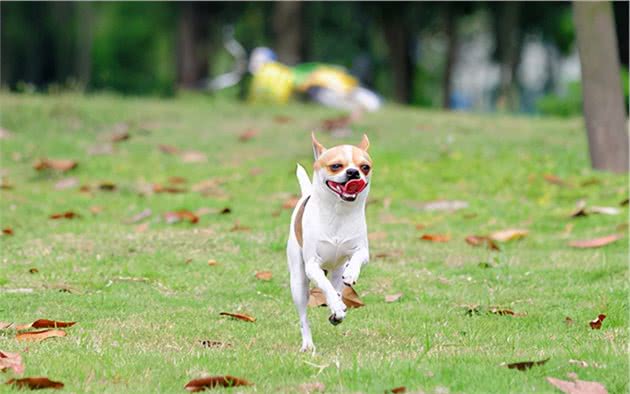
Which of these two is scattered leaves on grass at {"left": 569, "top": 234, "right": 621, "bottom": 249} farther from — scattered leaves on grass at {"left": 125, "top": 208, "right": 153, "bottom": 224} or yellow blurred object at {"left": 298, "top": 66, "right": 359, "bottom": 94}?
yellow blurred object at {"left": 298, "top": 66, "right": 359, "bottom": 94}

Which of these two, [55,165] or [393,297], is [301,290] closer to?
[393,297]

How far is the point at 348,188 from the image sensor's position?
5832 mm

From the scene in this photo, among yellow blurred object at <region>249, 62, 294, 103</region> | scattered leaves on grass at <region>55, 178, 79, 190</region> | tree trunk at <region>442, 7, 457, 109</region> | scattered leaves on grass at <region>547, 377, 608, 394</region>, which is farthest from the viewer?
tree trunk at <region>442, 7, 457, 109</region>

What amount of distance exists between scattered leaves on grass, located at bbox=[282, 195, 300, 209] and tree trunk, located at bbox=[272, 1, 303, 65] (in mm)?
11530

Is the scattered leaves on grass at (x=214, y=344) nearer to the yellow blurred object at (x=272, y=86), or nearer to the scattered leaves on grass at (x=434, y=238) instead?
the scattered leaves on grass at (x=434, y=238)

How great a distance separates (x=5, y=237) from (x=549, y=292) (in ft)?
16.2

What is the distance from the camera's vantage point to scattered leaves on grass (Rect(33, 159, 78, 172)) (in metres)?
13.9

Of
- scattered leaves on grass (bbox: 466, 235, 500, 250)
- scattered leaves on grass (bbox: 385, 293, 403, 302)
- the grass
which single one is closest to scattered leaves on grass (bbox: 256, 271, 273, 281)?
the grass

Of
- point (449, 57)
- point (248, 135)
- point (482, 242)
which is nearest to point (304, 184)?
point (482, 242)

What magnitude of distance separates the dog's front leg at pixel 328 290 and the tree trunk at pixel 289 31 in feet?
57.8

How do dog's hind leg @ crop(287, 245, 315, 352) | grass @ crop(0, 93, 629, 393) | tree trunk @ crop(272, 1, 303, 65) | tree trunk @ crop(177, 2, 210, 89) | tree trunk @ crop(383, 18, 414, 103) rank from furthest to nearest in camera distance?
tree trunk @ crop(383, 18, 414, 103)
tree trunk @ crop(177, 2, 210, 89)
tree trunk @ crop(272, 1, 303, 65)
dog's hind leg @ crop(287, 245, 315, 352)
grass @ crop(0, 93, 629, 393)

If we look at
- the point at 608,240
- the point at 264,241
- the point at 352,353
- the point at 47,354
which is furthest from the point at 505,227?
the point at 47,354

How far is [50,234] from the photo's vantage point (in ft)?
33.5

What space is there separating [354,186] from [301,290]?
737 mm
